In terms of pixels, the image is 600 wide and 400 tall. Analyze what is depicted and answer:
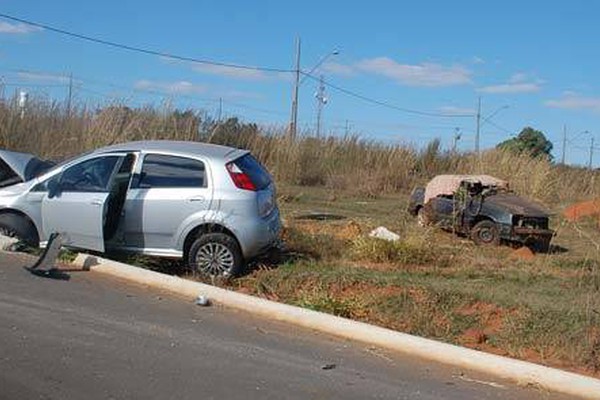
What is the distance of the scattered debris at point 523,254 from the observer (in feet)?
47.1

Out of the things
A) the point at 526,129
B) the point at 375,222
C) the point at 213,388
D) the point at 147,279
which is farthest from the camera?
the point at 526,129

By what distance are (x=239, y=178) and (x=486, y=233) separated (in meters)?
6.73

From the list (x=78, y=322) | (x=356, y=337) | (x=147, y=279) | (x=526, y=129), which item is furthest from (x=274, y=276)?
(x=526, y=129)

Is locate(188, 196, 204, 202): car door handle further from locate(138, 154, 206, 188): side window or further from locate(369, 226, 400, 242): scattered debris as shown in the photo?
locate(369, 226, 400, 242): scattered debris

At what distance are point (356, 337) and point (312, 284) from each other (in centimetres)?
216

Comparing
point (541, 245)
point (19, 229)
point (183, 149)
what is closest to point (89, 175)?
point (19, 229)

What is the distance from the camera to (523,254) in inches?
579

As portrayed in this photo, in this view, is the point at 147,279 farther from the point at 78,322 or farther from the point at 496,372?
the point at 496,372

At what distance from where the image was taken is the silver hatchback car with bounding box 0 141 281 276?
A: 35.0 ft

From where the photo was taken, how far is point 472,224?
53.3 feet

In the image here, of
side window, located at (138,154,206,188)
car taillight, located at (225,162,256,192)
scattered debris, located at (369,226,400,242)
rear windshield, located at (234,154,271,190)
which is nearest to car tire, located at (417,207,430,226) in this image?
scattered debris, located at (369,226,400,242)

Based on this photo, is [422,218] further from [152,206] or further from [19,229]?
[19,229]

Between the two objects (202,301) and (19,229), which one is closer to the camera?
(202,301)

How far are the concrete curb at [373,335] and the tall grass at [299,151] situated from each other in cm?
1030
